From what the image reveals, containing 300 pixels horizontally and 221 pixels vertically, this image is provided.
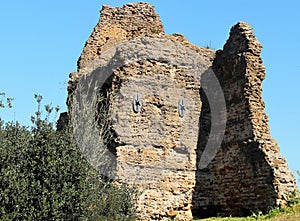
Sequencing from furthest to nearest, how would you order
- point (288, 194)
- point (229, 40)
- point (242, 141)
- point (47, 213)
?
point (229, 40) < point (242, 141) < point (288, 194) < point (47, 213)

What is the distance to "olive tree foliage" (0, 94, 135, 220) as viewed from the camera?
30.1ft

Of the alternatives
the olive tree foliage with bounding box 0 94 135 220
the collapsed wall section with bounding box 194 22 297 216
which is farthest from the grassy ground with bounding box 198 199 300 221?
the olive tree foliage with bounding box 0 94 135 220

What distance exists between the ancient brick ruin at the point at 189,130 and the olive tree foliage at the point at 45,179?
3507 mm

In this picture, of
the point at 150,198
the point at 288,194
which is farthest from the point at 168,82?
the point at 288,194

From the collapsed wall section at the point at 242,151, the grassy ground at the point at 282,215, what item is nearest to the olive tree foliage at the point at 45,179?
the grassy ground at the point at 282,215

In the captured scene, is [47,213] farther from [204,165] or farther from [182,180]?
[204,165]

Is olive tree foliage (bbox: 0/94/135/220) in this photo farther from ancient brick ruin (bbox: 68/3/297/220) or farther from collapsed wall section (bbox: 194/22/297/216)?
collapsed wall section (bbox: 194/22/297/216)

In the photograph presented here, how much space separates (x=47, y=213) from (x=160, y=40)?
25.6ft

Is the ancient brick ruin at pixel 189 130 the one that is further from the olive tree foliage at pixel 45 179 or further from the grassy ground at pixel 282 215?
the olive tree foliage at pixel 45 179

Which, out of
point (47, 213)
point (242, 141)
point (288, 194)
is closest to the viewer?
point (47, 213)

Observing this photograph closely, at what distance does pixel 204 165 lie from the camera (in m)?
15.6

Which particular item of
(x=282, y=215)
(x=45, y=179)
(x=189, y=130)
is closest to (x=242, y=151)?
(x=189, y=130)

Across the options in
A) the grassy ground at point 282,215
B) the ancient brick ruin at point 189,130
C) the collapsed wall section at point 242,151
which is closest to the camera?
the grassy ground at point 282,215

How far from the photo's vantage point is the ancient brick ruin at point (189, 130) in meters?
14.0
